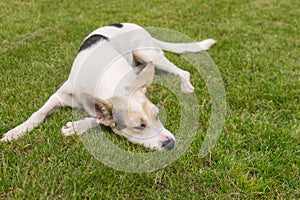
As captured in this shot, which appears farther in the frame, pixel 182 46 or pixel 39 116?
pixel 182 46

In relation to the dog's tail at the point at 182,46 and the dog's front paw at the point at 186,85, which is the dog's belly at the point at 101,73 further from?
the dog's tail at the point at 182,46

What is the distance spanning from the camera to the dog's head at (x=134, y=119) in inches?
98.0

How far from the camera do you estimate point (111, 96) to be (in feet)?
8.50

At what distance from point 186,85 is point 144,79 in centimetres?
93

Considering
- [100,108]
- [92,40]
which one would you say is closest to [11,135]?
[100,108]

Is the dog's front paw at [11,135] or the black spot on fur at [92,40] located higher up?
the black spot on fur at [92,40]

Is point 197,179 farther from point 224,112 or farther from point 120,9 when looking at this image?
point 120,9

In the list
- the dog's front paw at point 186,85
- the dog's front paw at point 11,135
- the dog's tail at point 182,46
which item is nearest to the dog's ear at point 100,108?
the dog's front paw at point 11,135

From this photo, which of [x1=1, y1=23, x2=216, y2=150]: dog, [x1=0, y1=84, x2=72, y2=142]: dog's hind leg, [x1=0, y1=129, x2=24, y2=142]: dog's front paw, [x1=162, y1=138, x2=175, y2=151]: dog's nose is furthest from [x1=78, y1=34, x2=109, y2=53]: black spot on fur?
[x1=162, y1=138, x2=175, y2=151]: dog's nose

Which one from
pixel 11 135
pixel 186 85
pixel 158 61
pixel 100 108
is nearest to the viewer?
pixel 100 108

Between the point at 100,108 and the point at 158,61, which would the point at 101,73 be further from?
the point at 158,61

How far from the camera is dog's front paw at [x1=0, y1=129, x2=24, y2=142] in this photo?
8.27 ft

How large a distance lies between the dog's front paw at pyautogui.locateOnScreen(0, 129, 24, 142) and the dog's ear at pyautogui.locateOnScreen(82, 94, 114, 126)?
0.58 meters

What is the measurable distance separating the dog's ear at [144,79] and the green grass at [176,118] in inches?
16.7
